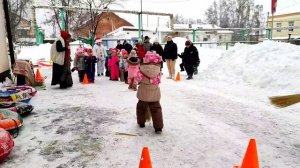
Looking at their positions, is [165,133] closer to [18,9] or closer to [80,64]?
[80,64]

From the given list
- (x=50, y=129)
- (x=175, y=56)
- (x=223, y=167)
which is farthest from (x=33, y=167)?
(x=175, y=56)

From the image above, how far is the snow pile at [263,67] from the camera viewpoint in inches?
382

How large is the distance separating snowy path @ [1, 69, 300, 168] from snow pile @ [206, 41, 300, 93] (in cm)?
113

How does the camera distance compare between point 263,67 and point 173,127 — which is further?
point 263,67

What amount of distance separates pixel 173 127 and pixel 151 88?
37.5 inches

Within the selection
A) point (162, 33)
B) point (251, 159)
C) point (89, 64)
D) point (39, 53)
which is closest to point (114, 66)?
point (89, 64)

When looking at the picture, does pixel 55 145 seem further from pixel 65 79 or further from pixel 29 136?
pixel 65 79

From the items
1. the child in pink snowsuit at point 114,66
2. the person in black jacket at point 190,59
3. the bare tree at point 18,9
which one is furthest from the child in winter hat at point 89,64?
the bare tree at point 18,9

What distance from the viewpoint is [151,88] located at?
5602mm

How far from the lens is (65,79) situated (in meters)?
10.5

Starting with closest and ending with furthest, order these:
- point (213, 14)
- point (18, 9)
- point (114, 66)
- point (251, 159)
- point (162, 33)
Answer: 1. point (251, 159)
2. point (114, 66)
3. point (18, 9)
4. point (162, 33)
5. point (213, 14)

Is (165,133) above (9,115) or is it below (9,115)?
below

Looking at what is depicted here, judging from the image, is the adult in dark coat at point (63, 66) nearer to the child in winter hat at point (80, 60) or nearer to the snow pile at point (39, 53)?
the child in winter hat at point (80, 60)

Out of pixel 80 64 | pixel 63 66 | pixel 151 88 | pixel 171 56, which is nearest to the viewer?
pixel 151 88
